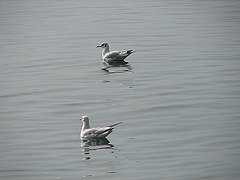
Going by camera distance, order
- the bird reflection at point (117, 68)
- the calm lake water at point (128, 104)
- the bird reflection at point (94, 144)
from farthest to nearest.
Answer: the bird reflection at point (117, 68) → the bird reflection at point (94, 144) → the calm lake water at point (128, 104)

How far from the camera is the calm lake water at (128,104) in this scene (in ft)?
41.5

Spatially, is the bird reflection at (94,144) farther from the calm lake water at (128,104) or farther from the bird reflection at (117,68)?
the bird reflection at (117,68)

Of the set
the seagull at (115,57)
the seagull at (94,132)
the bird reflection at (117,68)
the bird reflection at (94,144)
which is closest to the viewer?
the bird reflection at (94,144)

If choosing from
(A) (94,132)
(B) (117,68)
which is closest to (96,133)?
(A) (94,132)

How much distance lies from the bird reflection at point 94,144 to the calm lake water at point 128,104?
3.2 inches

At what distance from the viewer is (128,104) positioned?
18.1 metres

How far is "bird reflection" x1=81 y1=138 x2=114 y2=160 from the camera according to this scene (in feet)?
45.9

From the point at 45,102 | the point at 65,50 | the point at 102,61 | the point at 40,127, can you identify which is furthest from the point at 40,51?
the point at 40,127

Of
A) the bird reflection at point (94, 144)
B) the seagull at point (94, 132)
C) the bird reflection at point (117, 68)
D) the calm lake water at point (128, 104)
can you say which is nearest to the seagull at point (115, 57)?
the bird reflection at point (117, 68)

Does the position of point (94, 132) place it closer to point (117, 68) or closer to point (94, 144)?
point (94, 144)

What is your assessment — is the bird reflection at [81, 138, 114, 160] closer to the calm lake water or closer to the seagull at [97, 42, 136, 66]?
the calm lake water

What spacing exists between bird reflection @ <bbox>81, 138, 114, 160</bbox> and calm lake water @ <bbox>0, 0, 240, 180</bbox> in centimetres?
8

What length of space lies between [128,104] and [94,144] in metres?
3.95

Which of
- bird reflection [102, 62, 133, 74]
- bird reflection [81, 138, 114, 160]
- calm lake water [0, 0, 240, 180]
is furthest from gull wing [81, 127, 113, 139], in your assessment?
bird reflection [102, 62, 133, 74]
